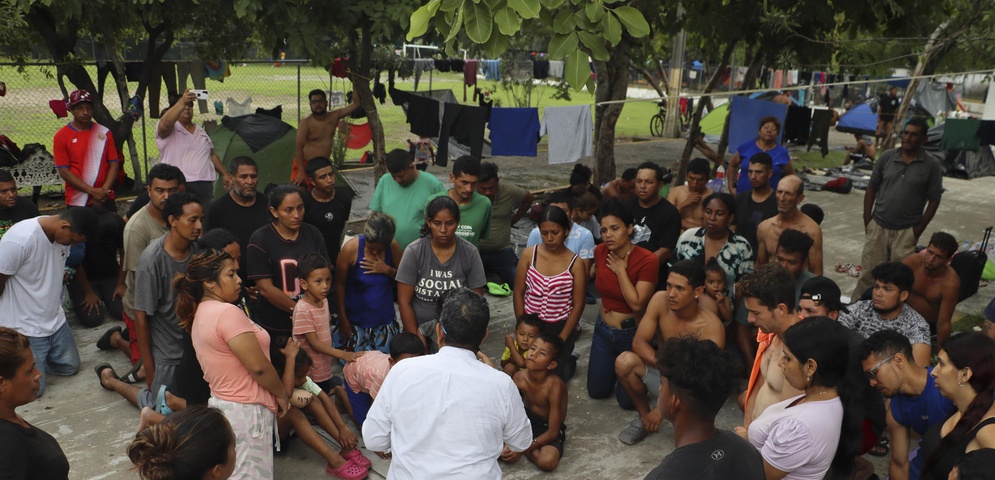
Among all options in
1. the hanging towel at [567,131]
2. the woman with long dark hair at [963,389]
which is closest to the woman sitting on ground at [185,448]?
the woman with long dark hair at [963,389]

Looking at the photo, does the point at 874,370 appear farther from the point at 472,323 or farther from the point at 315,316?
the point at 315,316

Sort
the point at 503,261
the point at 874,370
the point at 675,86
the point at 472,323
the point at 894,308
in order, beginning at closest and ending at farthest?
the point at 472,323, the point at 874,370, the point at 894,308, the point at 503,261, the point at 675,86

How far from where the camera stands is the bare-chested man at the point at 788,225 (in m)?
5.51

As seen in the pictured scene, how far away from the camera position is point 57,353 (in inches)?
225

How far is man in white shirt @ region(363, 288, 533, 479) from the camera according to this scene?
292 cm

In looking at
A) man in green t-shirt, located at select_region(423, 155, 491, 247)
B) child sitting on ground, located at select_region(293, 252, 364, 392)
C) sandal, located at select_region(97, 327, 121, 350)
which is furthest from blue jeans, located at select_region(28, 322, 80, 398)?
man in green t-shirt, located at select_region(423, 155, 491, 247)

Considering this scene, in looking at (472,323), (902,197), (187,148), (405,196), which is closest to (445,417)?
(472,323)

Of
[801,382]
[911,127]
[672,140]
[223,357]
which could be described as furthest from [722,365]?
[672,140]

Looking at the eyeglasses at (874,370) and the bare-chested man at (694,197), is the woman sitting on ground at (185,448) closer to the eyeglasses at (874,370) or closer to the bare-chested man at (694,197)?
the eyeglasses at (874,370)

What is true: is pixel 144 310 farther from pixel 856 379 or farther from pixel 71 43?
pixel 71 43

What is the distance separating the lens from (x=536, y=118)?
967 centimetres

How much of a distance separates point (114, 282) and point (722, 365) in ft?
18.9

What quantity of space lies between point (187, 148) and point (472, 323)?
523cm

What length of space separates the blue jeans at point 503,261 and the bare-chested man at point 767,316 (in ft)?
10.3
